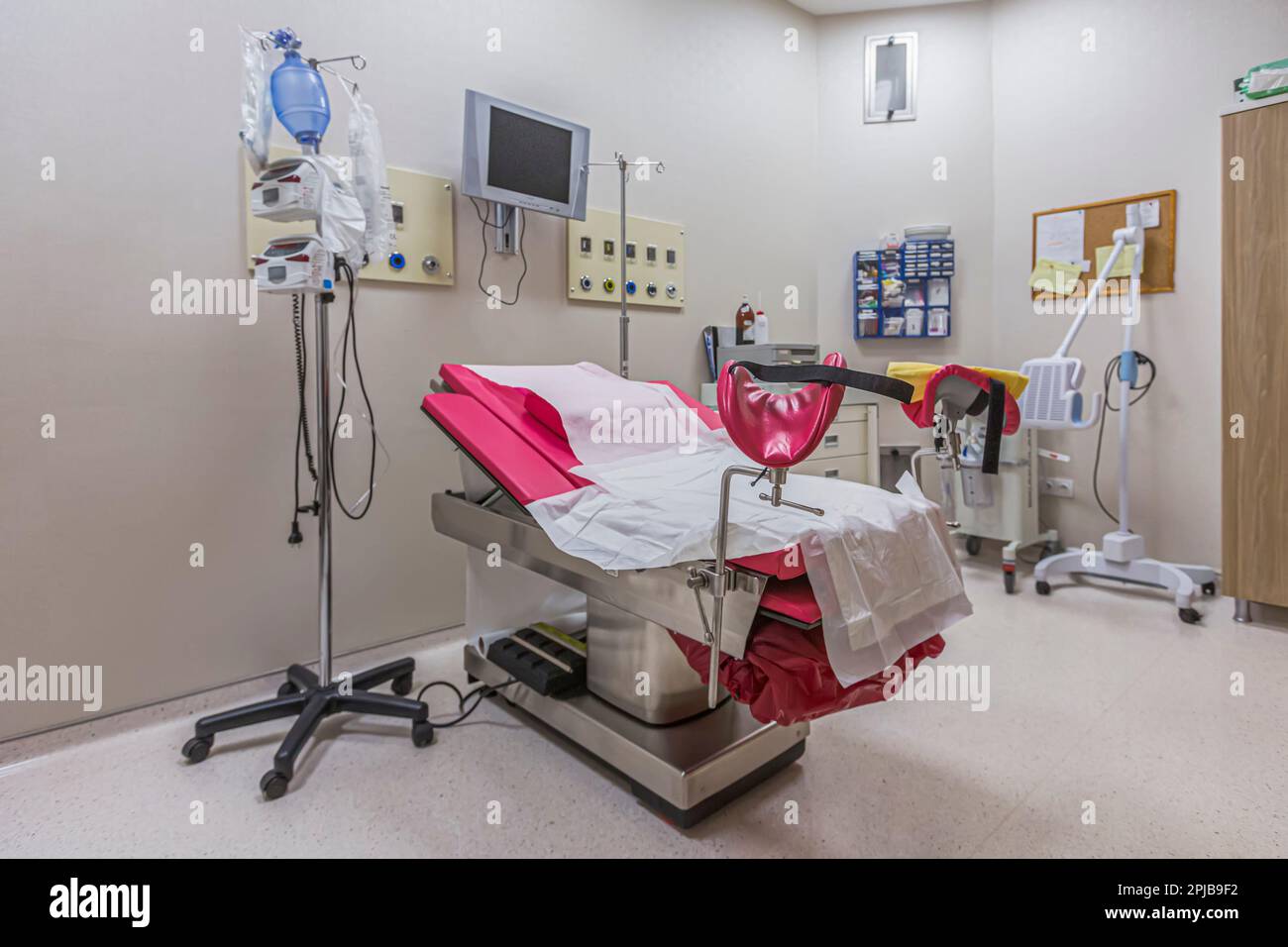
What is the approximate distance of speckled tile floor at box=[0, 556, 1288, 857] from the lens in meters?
1.32

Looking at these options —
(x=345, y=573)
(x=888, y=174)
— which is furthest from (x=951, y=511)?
(x=345, y=573)

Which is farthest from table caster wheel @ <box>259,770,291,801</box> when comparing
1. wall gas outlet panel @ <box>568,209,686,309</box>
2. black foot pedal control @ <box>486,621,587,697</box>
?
wall gas outlet panel @ <box>568,209,686,309</box>

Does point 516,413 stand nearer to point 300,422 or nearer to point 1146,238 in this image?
point 300,422

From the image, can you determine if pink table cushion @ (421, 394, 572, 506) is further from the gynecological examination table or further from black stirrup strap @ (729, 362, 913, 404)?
black stirrup strap @ (729, 362, 913, 404)

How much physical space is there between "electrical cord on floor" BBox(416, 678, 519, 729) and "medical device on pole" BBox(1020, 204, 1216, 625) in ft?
7.23

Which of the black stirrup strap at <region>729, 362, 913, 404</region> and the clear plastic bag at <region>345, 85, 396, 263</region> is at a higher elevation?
the clear plastic bag at <region>345, 85, 396, 263</region>

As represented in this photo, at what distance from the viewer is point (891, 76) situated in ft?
11.5

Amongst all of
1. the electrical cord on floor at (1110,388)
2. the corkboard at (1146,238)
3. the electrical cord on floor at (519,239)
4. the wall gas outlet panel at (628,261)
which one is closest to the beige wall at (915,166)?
the corkboard at (1146,238)

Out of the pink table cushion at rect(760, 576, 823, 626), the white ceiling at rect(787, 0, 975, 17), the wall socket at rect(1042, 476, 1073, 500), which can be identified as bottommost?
the pink table cushion at rect(760, 576, 823, 626)

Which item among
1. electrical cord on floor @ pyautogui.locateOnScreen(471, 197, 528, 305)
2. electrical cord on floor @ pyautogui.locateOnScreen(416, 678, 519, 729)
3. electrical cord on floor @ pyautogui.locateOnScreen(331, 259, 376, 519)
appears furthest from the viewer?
electrical cord on floor @ pyautogui.locateOnScreen(471, 197, 528, 305)

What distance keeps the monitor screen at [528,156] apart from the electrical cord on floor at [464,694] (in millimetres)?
1576

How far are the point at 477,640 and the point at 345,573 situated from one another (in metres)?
0.59
